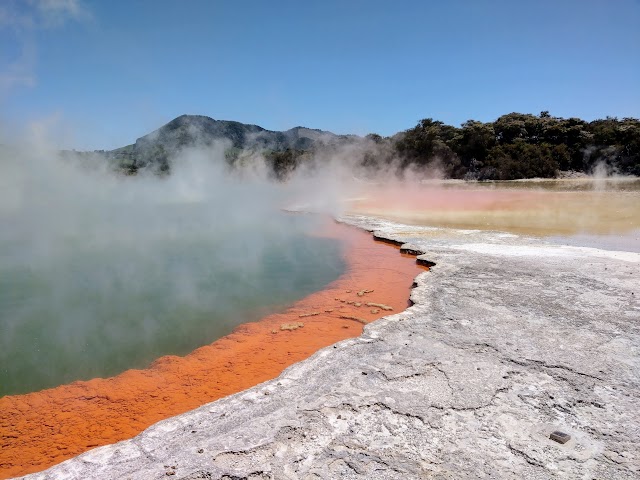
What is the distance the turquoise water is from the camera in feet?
13.0

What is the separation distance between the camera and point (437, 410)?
243cm

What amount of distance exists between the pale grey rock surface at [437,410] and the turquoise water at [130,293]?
66.7 inches

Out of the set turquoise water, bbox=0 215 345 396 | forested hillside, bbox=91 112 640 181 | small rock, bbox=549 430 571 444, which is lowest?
turquoise water, bbox=0 215 345 396

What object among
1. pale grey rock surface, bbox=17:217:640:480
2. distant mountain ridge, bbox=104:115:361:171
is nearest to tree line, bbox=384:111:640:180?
distant mountain ridge, bbox=104:115:361:171

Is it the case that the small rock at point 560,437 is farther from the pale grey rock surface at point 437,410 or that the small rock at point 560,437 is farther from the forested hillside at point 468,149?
the forested hillside at point 468,149

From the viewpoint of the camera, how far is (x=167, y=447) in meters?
2.23

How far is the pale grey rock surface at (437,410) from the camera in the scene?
2029mm

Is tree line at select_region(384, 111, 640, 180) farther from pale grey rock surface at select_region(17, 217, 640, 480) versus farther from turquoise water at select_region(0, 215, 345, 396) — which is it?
pale grey rock surface at select_region(17, 217, 640, 480)

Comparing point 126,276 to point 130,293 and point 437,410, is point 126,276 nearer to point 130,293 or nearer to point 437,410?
point 130,293

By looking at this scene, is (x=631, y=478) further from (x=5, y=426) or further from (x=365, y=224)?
(x=365, y=224)

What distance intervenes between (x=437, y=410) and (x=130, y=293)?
4499 mm

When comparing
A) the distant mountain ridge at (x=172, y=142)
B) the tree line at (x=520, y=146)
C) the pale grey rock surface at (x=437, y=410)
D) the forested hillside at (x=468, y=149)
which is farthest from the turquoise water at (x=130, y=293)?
the tree line at (x=520, y=146)

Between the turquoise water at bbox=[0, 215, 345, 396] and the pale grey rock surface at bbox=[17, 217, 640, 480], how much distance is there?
1693mm

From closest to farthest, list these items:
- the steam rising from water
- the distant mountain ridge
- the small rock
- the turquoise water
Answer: the small rock → the turquoise water → the steam rising from water → the distant mountain ridge
